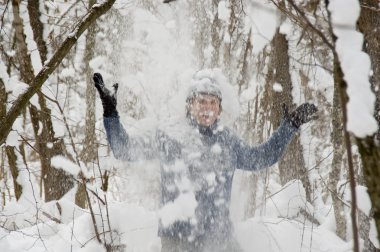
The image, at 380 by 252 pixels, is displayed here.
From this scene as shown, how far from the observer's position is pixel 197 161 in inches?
122

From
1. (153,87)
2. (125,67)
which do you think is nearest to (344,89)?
(153,87)

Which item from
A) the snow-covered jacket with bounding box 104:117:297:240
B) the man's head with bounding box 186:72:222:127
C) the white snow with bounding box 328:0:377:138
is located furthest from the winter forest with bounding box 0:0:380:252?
the man's head with bounding box 186:72:222:127

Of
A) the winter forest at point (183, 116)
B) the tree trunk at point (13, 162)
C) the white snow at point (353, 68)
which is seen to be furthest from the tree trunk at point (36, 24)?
the white snow at point (353, 68)

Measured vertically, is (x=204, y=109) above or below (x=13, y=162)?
above

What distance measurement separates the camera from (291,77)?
5.34 metres

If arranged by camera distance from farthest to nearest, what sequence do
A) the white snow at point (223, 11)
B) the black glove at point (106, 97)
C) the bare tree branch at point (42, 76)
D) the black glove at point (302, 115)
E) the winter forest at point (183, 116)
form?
the white snow at point (223, 11) → the black glove at point (302, 115) → the black glove at point (106, 97) → the bare tree branch at point (42, 76) → the winter forest at point (183, 116)

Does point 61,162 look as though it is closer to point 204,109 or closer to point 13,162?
point 13,162

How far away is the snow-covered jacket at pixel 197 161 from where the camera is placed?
3.04 metres

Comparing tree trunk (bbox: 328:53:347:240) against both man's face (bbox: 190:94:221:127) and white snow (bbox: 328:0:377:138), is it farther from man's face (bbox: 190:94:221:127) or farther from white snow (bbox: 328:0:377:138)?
white snow (bbox: 328:0:377:138)

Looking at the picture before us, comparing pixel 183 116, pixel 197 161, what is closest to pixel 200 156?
pixel 197 161

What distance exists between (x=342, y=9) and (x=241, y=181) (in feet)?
11.4

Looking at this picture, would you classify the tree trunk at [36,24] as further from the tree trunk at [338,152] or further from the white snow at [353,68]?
the white snow at [353,68]

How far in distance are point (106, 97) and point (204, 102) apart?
2.40ft

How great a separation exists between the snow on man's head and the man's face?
0.04 m
